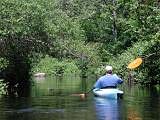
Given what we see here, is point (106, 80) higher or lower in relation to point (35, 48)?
lower

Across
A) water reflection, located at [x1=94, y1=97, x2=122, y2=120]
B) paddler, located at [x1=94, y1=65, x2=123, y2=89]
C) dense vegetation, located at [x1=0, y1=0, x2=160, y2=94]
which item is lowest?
water reflection, located at [x1=94, y1=97, x2=122, y2=120]

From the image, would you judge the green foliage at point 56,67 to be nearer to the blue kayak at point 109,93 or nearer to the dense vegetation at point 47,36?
the dense vegetation at point 47,36

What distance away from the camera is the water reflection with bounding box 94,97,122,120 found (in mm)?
15302

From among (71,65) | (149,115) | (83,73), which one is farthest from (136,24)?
(71,65)

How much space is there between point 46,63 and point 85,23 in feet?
31.4

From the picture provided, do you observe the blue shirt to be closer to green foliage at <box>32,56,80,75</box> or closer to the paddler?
the paddler

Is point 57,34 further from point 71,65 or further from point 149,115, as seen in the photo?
point 71,65

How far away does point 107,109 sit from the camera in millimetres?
17672

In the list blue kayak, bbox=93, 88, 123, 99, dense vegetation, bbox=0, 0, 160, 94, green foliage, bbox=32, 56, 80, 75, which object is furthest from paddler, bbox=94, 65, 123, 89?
green foliage, bbox=32, 56, 80, 75

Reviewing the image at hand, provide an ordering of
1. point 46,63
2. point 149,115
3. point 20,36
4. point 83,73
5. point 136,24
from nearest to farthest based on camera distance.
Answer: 1. point 149,115
2. point 20,36
3. point 136,24
4. point 83,73
5. point 46,63

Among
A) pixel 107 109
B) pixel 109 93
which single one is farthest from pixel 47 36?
pixel 107 109

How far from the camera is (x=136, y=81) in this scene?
33406 millimetres

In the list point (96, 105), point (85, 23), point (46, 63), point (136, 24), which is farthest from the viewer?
point (85, 23)

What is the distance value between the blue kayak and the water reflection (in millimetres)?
243
